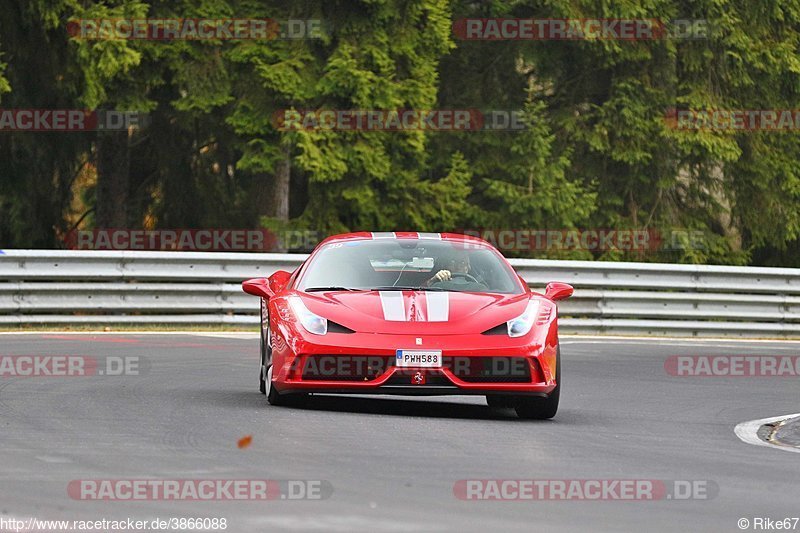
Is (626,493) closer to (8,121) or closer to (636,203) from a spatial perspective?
(8,121)

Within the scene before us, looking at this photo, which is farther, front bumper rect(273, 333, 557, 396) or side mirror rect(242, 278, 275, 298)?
side mirror rect(242, 278, 275, 298)

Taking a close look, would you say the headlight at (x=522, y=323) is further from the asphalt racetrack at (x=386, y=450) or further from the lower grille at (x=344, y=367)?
the lower grille at (x=344, y=367)

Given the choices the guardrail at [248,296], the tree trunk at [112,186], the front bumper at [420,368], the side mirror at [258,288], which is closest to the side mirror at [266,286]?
the side mirror at [258,288]

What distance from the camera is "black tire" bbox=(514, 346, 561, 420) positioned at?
36.9 ft

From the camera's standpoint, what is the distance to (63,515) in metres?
6.83

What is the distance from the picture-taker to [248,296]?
2073 cm

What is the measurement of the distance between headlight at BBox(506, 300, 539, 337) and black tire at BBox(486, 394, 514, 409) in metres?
0.43

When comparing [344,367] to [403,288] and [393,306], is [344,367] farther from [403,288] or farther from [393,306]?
[403,288]

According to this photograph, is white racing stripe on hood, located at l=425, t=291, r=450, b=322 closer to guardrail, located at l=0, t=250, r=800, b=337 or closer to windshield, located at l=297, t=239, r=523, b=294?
windshield, located at l=297, t=239, r=523, b=294

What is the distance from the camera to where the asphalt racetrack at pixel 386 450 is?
706 centimetres

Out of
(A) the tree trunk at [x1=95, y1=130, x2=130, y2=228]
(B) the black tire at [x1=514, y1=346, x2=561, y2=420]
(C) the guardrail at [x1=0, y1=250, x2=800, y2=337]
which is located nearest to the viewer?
(B) the black tire at [x1=514, y1=346, x2=561, y2=420]

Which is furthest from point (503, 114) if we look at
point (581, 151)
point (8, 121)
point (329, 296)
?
point (329, 296)

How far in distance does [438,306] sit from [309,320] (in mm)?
865

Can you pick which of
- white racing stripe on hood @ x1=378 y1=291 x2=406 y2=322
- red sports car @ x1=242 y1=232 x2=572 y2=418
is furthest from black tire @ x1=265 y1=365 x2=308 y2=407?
white racing stripe on hood @ x1=378 y1=291 x2=406 y2=322
